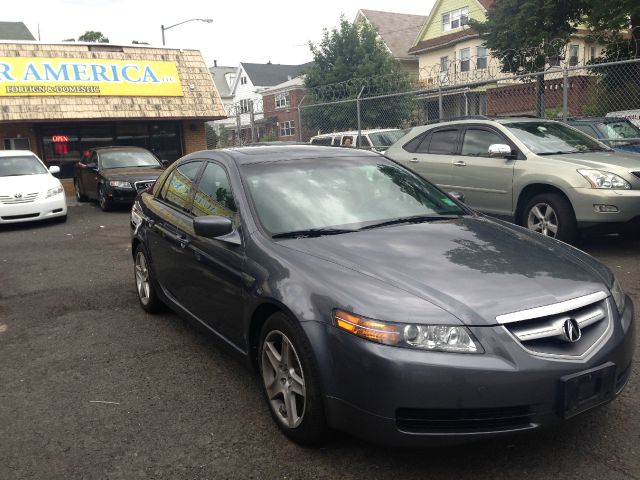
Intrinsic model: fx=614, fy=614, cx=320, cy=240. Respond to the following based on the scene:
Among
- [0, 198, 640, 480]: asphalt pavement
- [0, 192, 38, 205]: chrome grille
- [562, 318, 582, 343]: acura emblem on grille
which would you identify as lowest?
[0, 198, 640, 480]: asphalt pavement

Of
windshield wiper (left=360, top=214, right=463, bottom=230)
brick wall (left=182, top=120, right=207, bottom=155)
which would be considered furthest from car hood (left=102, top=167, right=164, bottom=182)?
windshield wiper (left=360, top=214, right=463, bottom=230)

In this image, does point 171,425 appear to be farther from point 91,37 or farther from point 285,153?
point 91,37

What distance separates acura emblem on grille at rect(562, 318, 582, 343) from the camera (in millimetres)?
2754

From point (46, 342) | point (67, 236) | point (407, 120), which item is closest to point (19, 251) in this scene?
point (67, 236)

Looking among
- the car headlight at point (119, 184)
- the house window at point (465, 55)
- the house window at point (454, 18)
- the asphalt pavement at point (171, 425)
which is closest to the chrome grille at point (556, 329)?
the asphalt pavement at point (171, 425)

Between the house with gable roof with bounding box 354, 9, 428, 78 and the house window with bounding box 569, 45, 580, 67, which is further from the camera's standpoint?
the house with gable roof with bounding box 354, 9, 428, 78

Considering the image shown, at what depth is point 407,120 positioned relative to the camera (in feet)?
89.5

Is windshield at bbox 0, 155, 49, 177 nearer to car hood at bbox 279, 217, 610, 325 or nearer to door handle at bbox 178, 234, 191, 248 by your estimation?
door handle at bbox 178, 234, 191, 248

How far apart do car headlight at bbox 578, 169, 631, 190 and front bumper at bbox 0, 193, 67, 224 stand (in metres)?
9.84

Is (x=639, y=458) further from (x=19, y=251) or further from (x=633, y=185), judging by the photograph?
(x=19, y=251)

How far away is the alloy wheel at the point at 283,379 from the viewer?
311 cm

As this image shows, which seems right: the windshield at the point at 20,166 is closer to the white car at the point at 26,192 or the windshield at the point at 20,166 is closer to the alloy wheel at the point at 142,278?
the white car at the point at 26,192

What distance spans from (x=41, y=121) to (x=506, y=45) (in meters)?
15.2

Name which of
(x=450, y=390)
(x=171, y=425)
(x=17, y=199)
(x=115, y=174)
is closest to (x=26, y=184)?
(x=17, y=199)
